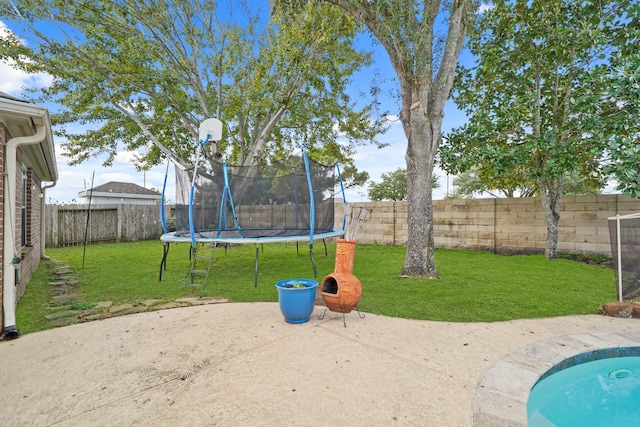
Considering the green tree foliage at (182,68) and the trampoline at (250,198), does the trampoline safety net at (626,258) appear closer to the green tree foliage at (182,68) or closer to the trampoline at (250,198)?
the trampoline at (250,198)

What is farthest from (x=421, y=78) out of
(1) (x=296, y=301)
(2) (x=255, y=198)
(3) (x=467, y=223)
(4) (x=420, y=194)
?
(3) (x=467, y=223)

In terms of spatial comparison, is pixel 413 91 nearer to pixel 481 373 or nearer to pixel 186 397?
pixel 481 373

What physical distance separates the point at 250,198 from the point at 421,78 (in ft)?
11.8

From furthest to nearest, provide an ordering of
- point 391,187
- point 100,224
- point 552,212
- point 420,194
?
point 391,187
point 100,224
point 552,212
point 420,194

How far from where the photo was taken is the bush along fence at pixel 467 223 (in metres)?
6.92

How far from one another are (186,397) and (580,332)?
3408 mm

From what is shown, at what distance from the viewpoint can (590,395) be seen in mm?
2523

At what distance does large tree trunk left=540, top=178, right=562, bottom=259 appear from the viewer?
7.01 m

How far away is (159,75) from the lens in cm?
980

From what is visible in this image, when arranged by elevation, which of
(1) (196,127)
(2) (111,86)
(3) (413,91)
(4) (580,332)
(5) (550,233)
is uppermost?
(2) (111,86)

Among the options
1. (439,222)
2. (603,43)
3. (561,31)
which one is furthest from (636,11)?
(439,222)

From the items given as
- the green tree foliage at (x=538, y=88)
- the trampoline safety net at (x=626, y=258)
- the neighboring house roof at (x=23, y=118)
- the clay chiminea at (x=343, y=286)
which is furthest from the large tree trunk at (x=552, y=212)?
the neighboring house roof at (x=23, y=118)

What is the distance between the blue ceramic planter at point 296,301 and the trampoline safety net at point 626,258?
3.59 meters

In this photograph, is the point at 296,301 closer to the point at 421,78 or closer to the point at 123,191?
the point at 421,78
